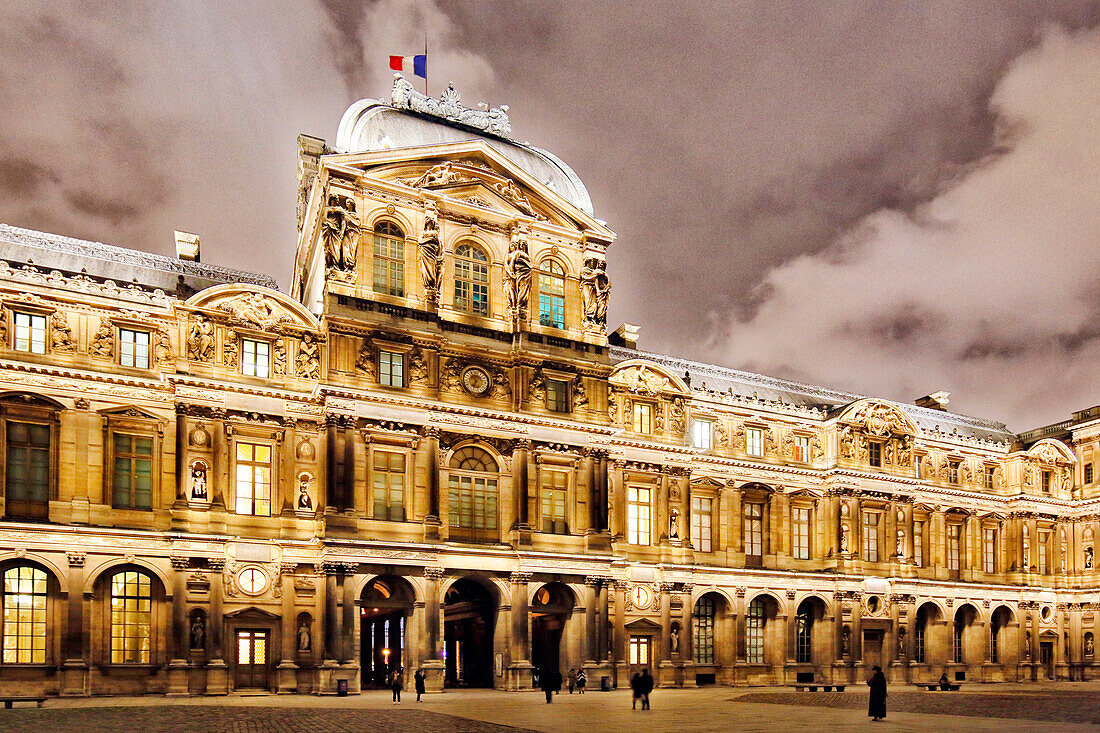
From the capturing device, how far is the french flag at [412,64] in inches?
2055

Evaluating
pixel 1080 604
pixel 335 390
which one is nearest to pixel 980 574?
pixel 1080 604

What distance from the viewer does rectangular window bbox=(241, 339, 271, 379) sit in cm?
4578

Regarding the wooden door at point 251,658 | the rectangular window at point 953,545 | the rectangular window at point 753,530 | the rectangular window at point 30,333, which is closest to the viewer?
the rectangular window at point 30,333

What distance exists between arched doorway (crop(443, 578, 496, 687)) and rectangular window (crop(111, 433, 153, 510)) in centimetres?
1476

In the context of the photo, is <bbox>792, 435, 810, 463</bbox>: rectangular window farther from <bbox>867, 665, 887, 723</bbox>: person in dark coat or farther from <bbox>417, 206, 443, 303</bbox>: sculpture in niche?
<bbox>867, 665, 887, 723</bbox>: person in dark coat

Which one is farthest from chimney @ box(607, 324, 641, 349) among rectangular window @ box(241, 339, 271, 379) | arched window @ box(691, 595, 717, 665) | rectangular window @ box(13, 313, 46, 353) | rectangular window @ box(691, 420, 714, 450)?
rectangular window @ box(13, 313, 46, 353)

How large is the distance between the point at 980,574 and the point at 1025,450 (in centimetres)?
1068

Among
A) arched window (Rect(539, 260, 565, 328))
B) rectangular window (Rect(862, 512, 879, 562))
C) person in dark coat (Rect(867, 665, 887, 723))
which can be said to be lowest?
person in dark coat (Rect(867, 665, 887, 723))

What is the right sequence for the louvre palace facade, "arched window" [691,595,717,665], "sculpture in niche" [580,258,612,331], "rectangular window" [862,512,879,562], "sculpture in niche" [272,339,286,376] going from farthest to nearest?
"rectangular window" [862,512,879,562]
"arched window" [691,595,717,665]
"sculpture in niche" [580,258,612,331]
"sculpture in niche" [272,339,286,376]
the louvre palace facade

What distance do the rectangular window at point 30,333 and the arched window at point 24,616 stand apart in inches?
357

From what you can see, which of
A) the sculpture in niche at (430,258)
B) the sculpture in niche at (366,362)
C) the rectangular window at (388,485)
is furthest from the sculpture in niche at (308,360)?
the sculpture in niche at (430,258)

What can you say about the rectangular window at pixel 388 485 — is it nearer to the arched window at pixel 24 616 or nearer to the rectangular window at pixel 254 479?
the rectangular window at pixel 254 479

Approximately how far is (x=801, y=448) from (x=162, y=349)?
38.3 metres

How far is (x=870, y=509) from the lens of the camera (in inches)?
2499
